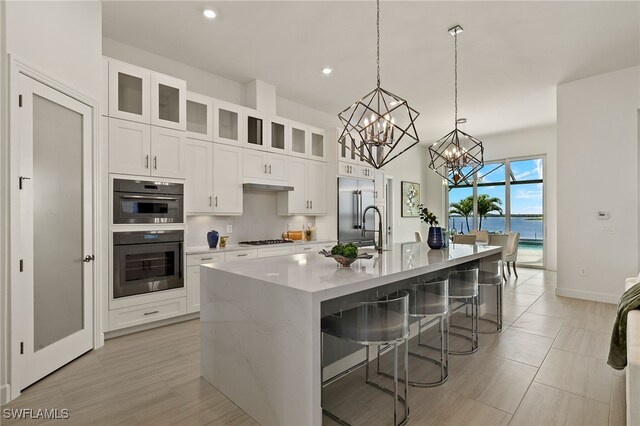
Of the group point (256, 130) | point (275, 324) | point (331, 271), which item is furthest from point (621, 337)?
point (256, 130)

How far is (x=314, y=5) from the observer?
3090mm

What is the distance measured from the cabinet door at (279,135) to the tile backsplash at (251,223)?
0.72 metres

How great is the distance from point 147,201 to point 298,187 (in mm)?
2277

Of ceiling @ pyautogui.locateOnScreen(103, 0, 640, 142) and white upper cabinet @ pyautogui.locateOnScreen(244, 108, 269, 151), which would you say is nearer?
ceiling @ pyautogui.locateOnScreen(103, 0, 640, 142)

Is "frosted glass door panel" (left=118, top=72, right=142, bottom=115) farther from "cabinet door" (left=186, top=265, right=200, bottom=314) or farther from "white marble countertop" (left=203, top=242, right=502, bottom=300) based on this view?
"white marble countertop" (left=203, top=242, right=502, bottom=300)

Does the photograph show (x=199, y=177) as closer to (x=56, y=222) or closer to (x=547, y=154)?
(x=56, y=222)

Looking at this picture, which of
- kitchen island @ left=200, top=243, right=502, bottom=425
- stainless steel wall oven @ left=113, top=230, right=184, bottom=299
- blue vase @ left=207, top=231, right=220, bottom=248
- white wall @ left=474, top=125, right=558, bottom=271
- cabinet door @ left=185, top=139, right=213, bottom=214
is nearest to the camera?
kitchen island @ left=200, top=243, right=502, bottom=425

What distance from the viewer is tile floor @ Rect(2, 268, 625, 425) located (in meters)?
1.98

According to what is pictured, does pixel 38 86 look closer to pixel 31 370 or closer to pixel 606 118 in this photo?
pixel 31 370

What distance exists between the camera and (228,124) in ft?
14.3

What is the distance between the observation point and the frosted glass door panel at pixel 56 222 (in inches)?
97.8

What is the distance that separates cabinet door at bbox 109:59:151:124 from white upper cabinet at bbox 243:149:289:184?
135cm

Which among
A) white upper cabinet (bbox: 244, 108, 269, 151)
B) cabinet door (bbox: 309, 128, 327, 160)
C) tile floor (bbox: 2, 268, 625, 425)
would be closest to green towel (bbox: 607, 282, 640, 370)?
tile floor (bbox: 2, 268, 625, 425)

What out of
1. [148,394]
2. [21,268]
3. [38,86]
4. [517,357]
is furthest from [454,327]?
[38,86]
